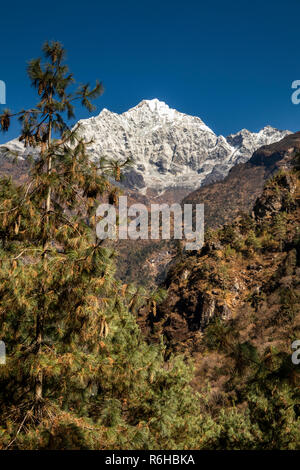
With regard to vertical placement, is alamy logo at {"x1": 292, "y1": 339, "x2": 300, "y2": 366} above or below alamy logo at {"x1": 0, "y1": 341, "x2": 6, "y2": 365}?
above

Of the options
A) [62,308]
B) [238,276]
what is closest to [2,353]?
[62,308]

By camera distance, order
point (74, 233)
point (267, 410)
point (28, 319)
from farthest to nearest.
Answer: point (267, 410)
point (74, 233)
point (28, 319)

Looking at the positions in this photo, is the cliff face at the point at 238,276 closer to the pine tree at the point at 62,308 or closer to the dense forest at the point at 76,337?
the dense forest at the point at 76,337

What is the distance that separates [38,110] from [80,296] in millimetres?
3810

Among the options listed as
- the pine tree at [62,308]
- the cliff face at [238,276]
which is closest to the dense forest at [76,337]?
the pine tree at [62,308]

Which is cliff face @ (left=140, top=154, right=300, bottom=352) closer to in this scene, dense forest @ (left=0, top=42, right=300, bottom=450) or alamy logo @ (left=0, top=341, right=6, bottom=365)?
dense forest @ (left=0, top=42, right=300, bottom=450)

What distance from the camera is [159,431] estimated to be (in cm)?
646

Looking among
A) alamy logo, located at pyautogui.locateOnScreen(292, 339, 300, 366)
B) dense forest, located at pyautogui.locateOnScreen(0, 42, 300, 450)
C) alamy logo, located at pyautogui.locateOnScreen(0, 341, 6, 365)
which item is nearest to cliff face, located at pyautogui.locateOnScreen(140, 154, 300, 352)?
dense forest, located at pyautogui.locateOnScreen(0, 42, 300, 450)

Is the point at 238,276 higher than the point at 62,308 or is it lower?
lower

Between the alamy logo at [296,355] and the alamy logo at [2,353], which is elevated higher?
the alamy logo at [296,355]

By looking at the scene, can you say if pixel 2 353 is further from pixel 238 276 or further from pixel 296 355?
pixel 238 276

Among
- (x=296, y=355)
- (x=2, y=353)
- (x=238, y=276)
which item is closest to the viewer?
(x=296, y=355)
